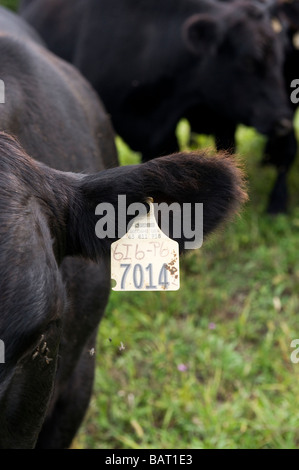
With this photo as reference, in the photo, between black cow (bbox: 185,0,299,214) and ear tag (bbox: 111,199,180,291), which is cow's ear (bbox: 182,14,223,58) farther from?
ear tag (bbox: 111,199,180,291)

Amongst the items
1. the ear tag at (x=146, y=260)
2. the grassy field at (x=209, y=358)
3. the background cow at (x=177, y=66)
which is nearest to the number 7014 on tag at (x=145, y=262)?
the ear tag at (x=146, y=260)

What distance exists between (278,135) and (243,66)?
0.49m

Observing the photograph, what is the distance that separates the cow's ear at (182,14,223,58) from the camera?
4.57m

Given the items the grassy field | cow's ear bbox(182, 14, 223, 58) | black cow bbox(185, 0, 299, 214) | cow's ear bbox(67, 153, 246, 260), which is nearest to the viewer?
cow's ear bbox(67, 153, 246, 260)

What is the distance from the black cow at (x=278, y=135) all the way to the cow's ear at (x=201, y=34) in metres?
0.37

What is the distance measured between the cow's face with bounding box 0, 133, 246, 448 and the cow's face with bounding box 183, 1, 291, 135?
10.1 ft

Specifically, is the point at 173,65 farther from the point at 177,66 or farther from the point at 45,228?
the point at 45,228

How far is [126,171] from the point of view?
1.63 metres

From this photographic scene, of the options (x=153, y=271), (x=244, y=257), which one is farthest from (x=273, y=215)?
(x=153, y=271)

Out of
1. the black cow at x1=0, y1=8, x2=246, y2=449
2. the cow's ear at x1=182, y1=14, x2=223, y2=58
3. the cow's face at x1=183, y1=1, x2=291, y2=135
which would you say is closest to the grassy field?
the black cow at x1=0, y1=8, x2=246, y2=449

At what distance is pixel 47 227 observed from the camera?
62.8 inches

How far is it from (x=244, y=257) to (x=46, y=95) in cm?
220

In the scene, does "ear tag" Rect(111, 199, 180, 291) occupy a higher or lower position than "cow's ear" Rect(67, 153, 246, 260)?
Result: lower

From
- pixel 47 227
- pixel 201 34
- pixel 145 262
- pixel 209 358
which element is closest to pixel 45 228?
pixel 47 227
